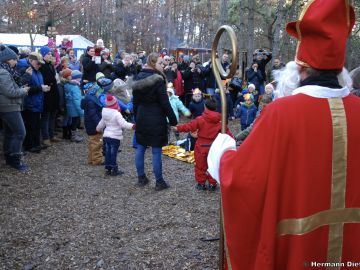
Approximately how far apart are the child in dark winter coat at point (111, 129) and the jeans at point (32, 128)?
5.55ft

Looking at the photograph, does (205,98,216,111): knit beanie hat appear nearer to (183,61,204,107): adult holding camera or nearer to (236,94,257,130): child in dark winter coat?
(236,94,257,130): child in dark winter coat

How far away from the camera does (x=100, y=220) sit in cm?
521

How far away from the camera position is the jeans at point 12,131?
683cm

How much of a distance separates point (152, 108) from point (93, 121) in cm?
197

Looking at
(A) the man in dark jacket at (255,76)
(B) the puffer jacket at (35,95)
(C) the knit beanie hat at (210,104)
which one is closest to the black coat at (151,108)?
(C) the knit beanie hat at (210,104)

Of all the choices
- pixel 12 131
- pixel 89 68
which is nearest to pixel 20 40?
pixel 89 68

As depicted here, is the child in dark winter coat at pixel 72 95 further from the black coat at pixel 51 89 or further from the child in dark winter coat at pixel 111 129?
the child in dark winter coat at pixel 111 129

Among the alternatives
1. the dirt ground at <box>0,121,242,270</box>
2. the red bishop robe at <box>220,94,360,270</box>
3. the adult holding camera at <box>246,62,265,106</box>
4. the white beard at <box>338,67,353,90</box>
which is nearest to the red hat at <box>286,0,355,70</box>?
the white beard at <box>338,67,353,90</box>

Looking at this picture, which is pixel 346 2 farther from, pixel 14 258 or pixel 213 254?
pixel 14 258

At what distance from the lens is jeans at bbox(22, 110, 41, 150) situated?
807 cm

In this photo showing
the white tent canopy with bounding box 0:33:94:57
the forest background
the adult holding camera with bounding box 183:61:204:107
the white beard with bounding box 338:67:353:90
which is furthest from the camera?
the forest background

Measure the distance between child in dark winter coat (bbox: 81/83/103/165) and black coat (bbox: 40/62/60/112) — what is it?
0.98 m

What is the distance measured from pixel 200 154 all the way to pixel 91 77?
495cm

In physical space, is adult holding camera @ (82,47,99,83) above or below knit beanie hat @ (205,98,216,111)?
above
